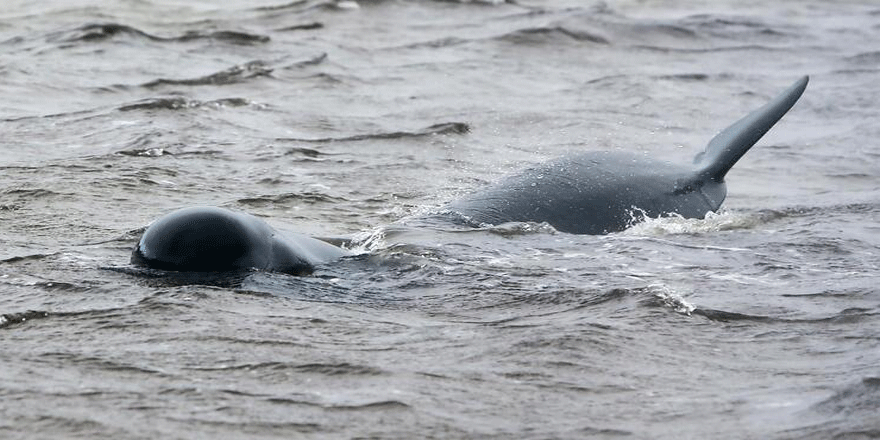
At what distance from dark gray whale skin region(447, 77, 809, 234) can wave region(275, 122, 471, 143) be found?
10.7 ft

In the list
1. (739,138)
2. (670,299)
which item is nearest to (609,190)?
(739,138)

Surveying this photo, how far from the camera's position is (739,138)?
865 centimetres

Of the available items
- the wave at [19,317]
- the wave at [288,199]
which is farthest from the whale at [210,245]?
the wave at [288,199]

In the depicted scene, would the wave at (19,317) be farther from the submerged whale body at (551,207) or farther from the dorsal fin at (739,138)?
the dorsal fin at (739,138)

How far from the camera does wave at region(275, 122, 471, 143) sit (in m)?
11.3

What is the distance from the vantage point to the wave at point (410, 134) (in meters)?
11.3

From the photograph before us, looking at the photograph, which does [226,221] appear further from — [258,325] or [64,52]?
[64,52]

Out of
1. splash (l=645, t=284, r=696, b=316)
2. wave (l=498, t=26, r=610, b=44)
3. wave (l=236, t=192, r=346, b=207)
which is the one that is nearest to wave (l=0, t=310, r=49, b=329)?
splash (l=645, t=284, r=696, b=316)

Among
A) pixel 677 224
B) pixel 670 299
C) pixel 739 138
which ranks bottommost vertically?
pixel 677 224

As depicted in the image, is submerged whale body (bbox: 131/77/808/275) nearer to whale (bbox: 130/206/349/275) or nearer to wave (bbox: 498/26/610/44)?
whale (bbox: 130/206/349/275)

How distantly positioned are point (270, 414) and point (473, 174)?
5.41 m

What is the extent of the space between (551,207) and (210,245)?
82.8 inches

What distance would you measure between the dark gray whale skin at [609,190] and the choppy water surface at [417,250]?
142 millimetres

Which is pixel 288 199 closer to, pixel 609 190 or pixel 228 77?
pixel 609 190
